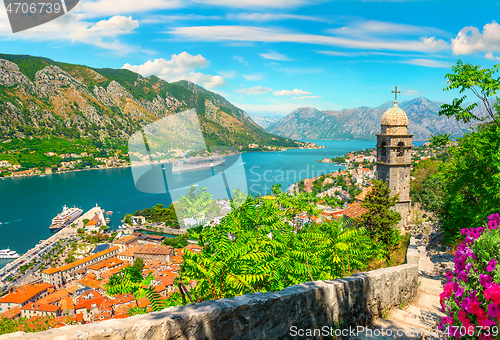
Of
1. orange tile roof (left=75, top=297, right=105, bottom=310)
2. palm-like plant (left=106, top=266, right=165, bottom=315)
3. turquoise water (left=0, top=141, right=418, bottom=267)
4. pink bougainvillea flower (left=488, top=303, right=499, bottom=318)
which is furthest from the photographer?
turquoise water (left=0, top=141, right=418, bottom=267)

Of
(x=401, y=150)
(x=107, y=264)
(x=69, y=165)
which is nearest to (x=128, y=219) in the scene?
(x=107, y=264)

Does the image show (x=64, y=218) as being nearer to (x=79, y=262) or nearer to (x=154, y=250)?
(x=79, y=262)

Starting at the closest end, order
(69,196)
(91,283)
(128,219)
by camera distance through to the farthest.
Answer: (91,283) < (128,219) < (69,196)

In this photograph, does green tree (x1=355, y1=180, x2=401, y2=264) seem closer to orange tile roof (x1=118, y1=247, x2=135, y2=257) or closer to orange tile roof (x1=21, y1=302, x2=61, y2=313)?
orange tile roof (x1=21, y1=302, x2=61, y2=313)

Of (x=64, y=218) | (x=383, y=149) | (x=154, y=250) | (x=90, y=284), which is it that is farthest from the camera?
(x=64, y=218)

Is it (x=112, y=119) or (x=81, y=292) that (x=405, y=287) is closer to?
(x=81, y=292)

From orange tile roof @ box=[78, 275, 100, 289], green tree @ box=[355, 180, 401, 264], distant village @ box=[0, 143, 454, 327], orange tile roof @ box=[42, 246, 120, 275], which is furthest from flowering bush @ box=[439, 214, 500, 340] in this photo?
orange tile roof @ box=[42, 246, 120, 275]

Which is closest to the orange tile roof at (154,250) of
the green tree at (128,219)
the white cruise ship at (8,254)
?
the white cruise ship at (8,254)

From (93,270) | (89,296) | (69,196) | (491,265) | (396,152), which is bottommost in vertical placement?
(93,270)
